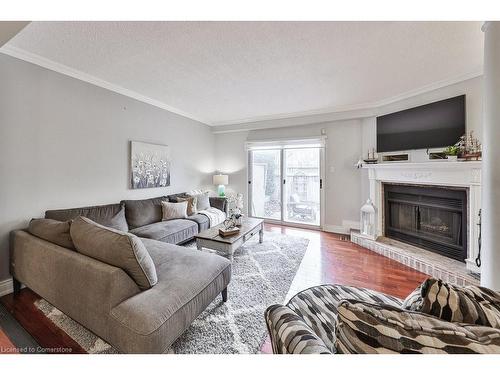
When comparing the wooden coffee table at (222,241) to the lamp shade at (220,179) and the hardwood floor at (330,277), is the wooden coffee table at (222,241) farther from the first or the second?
the lamp shade at (220,179)

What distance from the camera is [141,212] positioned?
3.06 meters

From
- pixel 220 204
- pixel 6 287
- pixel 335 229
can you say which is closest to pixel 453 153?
pixel 335 229

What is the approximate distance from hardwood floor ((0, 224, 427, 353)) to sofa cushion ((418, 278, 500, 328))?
3.57 ft

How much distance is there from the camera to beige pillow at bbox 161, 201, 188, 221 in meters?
3.34

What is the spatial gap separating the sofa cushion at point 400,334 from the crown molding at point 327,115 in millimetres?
3316

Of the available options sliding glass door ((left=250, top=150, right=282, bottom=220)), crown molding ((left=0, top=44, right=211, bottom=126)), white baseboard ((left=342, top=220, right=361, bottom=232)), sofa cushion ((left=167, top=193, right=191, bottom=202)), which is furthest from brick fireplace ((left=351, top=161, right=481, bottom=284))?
crown molding ((left=0, top=44, right=211, bottom=126))

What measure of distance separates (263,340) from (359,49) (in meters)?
2.70

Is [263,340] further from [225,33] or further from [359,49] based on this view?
[359,49]

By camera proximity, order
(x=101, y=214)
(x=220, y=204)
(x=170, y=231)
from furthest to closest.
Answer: (x=220, y=204), (x=170, y=231), (x=101, y=214)

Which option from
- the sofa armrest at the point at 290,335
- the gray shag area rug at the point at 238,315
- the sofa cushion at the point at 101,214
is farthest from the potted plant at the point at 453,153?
the sofa cushion at the point at 101,214

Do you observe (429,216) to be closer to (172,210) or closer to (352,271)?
(352,271)

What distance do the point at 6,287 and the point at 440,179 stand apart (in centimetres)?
499

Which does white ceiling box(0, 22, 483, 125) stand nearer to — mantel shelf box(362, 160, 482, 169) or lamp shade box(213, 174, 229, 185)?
mantel shelf box(362, 160, 482, 169)

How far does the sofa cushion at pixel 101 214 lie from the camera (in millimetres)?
2258
